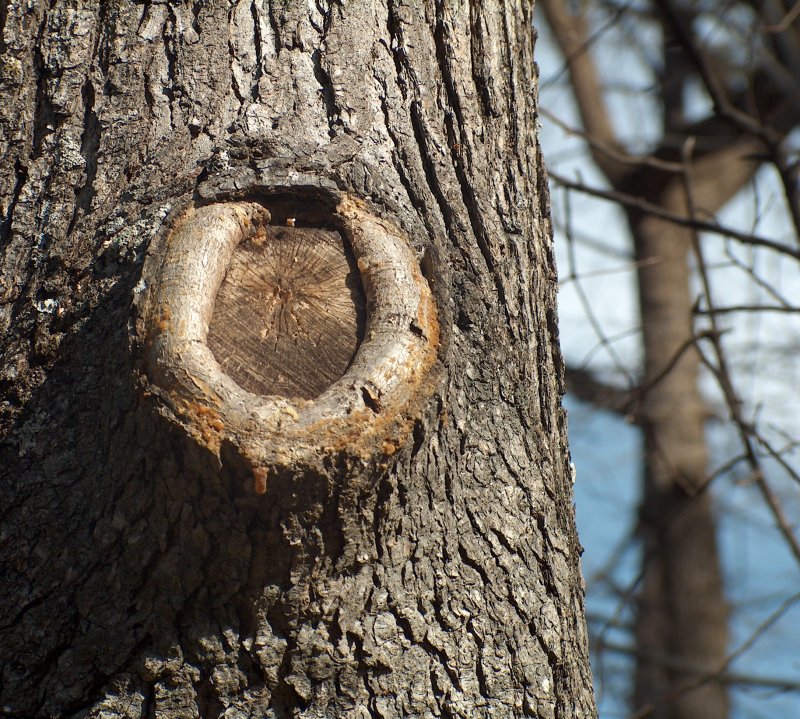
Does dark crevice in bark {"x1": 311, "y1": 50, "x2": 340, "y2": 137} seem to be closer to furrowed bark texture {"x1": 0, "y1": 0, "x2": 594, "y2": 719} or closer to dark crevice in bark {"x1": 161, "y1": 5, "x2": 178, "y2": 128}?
furrowed bark texture {"x1": 0, "y1": 0, "x2": 594, "y2": 719}

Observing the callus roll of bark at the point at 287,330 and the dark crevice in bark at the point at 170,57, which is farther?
the dark crevice in bark at the point at 170,57

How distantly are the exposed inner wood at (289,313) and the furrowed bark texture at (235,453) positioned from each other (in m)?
0.09

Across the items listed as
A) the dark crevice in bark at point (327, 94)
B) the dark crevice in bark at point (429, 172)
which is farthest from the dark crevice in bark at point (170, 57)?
the dark crevice in bark at point (429, 172)

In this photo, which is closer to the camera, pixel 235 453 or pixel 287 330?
pixel 235 453

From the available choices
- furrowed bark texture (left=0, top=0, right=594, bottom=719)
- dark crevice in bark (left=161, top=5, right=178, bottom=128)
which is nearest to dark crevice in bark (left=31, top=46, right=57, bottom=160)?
furrowed bark texture (left=0, top=0, right=594, bottom=719)

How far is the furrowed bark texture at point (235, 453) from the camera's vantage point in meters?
1.03

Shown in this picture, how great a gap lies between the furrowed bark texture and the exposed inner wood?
0.30ft

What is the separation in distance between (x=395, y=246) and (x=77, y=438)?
0.52 metres

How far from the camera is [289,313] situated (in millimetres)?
1112

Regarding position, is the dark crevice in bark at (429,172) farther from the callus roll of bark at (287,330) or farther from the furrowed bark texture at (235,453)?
the callus roll of bark at (287,330)

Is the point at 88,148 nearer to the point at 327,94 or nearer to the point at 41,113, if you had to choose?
the point at 41,113

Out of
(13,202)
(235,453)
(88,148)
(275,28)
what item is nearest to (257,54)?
(275,28)

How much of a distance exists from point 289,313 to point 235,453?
243 mm

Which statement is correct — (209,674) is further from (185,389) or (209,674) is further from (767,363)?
(767,363)
